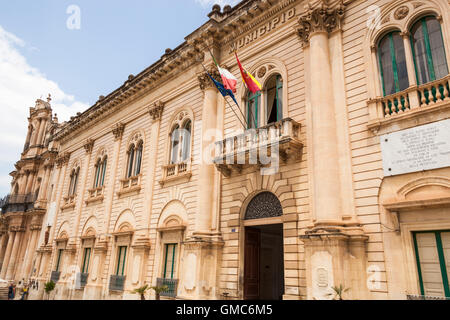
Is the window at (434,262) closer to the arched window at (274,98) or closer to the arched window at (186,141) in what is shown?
the arched window at (274,98)

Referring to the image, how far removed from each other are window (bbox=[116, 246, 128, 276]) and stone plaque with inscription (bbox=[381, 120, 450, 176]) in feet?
44.4

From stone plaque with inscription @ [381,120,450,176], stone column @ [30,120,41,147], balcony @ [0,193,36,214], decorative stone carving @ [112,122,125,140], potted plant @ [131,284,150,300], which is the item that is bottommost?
potted plant @ [131,284,150,300]

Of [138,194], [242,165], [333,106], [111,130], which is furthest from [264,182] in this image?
[111,130]

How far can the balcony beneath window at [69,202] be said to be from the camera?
79.2ft

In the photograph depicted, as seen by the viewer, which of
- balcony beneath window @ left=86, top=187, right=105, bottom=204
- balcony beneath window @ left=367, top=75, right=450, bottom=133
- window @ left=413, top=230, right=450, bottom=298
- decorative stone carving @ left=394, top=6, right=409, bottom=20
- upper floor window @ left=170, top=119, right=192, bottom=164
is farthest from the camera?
balcony beneath window @ left=86, top=187, right=105, bottom=204

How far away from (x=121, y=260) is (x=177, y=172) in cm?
592

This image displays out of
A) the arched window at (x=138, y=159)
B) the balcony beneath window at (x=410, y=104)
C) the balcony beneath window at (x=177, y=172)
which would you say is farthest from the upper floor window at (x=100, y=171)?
the balcony beneath window at (x=410, y=104)

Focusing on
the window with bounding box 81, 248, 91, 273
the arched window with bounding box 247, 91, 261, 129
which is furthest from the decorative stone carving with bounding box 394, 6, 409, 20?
the window with bounding box 81, 248, 91, 273

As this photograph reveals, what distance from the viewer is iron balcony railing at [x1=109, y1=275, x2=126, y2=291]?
16.7 m

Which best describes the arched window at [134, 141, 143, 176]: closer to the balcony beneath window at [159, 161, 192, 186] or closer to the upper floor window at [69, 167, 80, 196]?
the balcony beneath window at [159, 161, 192, 186]

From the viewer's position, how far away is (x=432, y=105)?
8711 mm

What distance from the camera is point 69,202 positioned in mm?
25016

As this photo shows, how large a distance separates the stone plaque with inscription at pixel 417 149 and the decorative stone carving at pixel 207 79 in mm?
8109

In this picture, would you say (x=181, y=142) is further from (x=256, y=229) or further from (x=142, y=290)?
(x=142, y=290)
